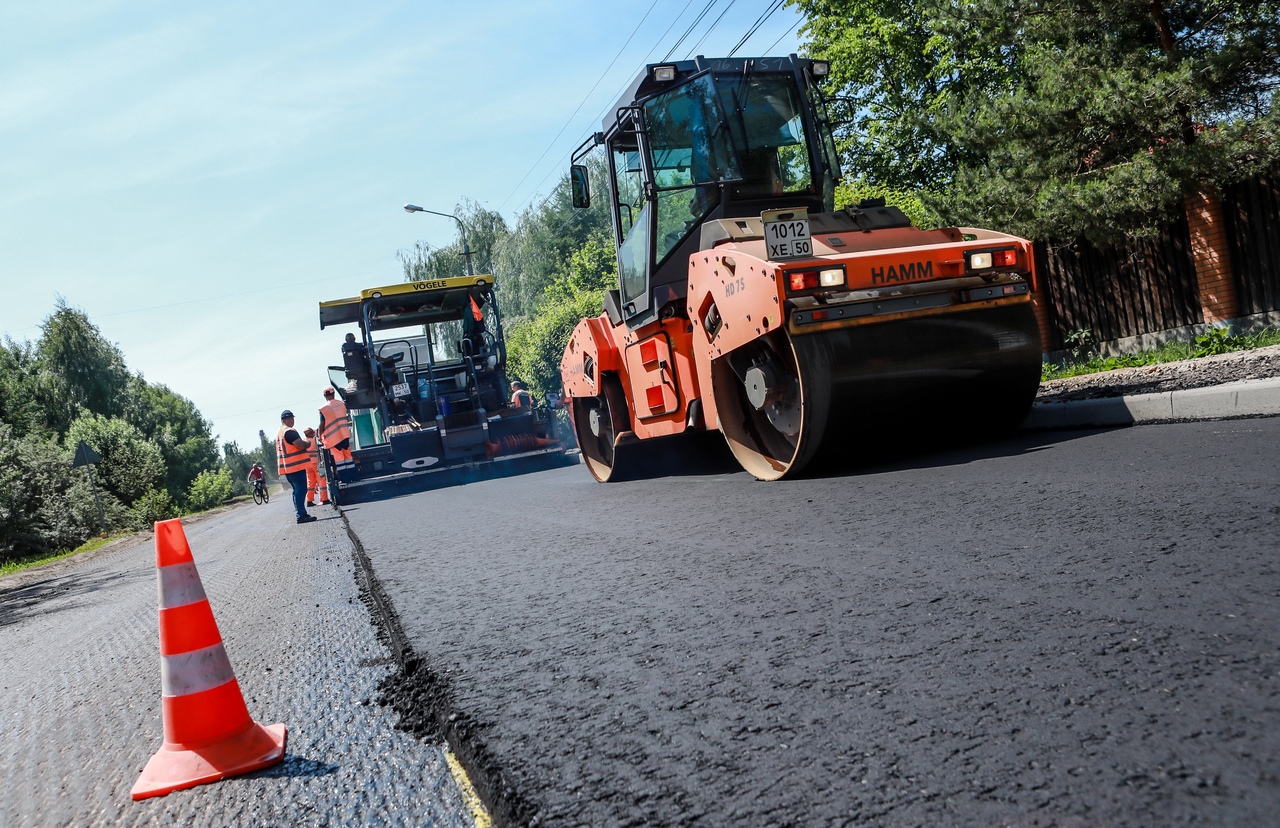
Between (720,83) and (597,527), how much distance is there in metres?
3.78

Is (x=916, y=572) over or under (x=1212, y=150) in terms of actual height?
under

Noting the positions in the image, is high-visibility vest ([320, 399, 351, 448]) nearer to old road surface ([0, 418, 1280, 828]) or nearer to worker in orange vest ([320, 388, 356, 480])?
worker in orange vest ([320, 388, 356, 480])

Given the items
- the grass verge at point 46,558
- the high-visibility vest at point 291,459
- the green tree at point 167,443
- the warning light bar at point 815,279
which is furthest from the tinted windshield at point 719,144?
the green tree at point 167,443

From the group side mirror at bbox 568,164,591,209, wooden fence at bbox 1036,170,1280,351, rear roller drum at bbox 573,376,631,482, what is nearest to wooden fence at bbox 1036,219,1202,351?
wooden fence at bbox 1036,170,1280,351

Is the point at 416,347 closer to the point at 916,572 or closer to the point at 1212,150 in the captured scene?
the point at 1212,150

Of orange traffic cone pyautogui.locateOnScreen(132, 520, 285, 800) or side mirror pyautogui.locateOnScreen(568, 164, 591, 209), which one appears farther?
side mirror pyautogui.locateOnScreen(568, 164, 591, 209)

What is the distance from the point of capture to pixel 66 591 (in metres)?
11.4

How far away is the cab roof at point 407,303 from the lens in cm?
1648

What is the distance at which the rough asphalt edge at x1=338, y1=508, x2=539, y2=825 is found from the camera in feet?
6.89

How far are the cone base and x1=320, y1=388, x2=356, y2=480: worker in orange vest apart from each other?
43.7 feet

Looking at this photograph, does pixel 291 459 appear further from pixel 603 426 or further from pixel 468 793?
pixel 468 793

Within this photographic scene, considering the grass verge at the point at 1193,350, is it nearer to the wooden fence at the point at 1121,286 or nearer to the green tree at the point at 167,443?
the wooden fence at the point at 1121,286

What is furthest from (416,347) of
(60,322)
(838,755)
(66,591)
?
(60,322)

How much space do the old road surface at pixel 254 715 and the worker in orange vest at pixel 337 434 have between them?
8.32 meters
